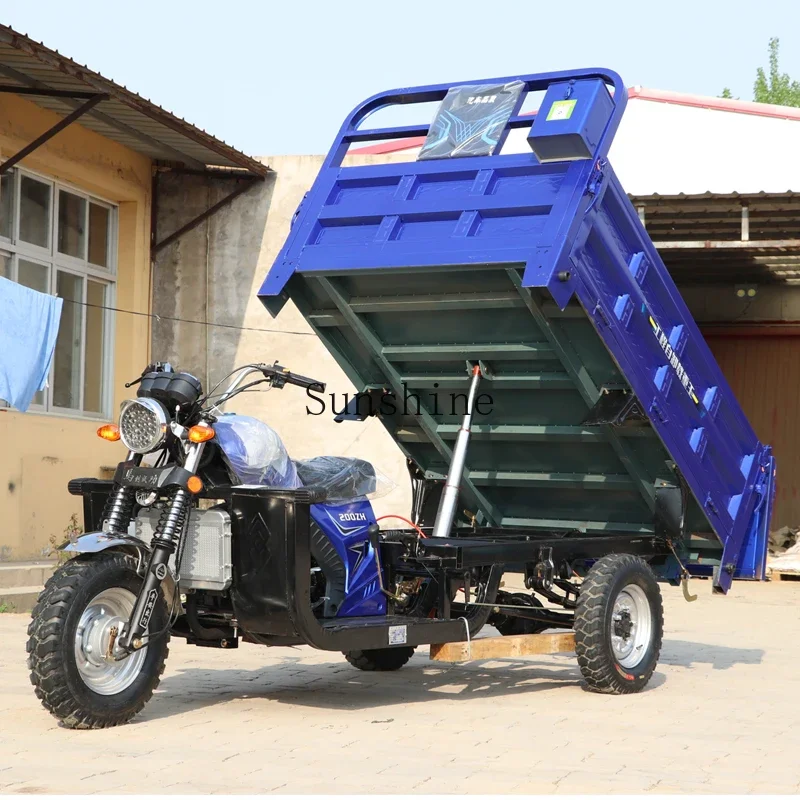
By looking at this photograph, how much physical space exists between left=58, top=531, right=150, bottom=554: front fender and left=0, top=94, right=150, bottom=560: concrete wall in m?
7.93

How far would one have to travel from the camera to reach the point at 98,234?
1545 centimetres

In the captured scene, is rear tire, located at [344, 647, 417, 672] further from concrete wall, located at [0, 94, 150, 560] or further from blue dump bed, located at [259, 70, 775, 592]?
concrete wall, located at [0, 94, 150, 560]

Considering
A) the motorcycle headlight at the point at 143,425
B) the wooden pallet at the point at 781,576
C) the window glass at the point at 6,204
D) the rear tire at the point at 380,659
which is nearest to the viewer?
the motorcycle headlight at the point at 143,425

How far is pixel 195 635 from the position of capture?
243 inches

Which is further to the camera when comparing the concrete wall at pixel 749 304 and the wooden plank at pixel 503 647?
the concrete wall at pixel 749 304

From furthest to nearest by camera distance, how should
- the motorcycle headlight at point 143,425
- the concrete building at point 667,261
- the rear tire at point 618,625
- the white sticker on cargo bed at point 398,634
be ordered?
the concrete building at point 667,261, the rear tire at point 618,625, the white sticker on cargo bed at point 398,634, the motorcycle headlight at point 143,425

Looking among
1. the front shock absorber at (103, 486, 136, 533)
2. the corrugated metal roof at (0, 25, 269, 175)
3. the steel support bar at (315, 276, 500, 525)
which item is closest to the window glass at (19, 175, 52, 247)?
the corrugated metal roof at (0, 25, 269, 175)

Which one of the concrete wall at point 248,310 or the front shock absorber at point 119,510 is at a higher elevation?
the concrete wall at point 248,310

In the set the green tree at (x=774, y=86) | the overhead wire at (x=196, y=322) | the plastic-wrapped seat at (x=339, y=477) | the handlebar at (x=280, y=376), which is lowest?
the plastic-wrapped seat at (x=339, y=477)

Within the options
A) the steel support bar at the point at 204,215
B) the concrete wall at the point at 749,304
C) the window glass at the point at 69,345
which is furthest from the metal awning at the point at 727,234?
the window glass at the point at 69,345

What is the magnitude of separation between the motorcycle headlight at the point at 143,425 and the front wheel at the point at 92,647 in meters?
0.50

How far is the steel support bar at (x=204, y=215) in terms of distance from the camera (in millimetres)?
15695

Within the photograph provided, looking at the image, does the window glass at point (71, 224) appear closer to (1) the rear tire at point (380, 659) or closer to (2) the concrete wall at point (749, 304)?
(1) the rear tire at point (380, 659)

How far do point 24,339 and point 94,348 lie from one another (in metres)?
4.09
